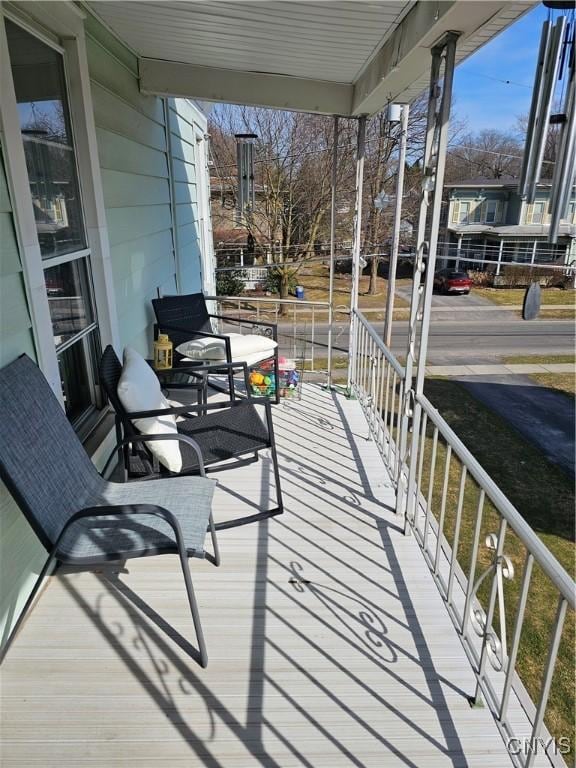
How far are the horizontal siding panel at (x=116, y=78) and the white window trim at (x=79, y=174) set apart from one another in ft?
0.77

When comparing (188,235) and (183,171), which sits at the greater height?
(183,171)

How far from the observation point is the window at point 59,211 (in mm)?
2064

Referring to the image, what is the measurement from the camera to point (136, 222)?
140 inches

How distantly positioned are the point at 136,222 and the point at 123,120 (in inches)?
24.8

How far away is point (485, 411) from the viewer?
9.56 m

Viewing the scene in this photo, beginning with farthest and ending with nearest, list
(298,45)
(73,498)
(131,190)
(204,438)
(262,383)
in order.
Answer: (262,383) < (131,190) < (298,45) < (204,438) < (73,498)

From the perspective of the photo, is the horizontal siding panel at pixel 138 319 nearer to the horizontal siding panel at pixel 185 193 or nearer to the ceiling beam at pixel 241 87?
the horizontal siding panel at pixel 185 193

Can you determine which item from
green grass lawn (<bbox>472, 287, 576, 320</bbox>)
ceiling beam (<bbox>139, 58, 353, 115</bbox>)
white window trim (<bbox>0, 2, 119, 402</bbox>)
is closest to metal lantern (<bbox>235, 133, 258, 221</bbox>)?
ceiling beam (<bbox>139, 58, 353, 115</bbox>)

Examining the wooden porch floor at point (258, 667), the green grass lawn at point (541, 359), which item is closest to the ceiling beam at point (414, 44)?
the wooden porch floor at point (258, 667)

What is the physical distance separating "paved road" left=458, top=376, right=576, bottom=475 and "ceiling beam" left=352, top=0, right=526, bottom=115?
6.04 m

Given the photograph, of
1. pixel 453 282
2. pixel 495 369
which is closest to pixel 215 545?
pixel 495 369

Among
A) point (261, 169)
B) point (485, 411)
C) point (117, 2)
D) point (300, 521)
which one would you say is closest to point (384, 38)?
point (117, 2)

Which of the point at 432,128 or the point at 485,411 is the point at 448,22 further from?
the point at 485,411

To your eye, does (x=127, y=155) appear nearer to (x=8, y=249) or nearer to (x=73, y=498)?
(x=8, y=249)
